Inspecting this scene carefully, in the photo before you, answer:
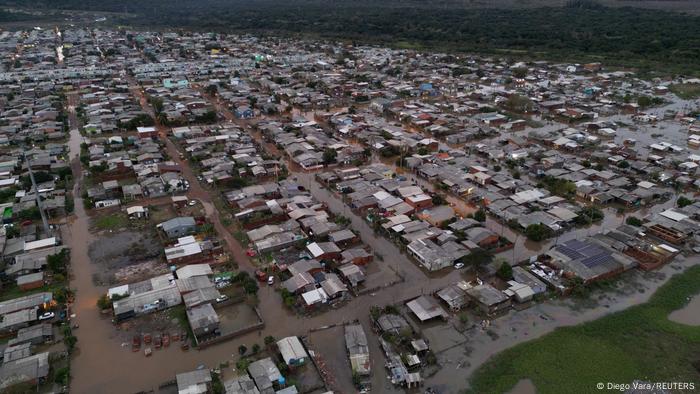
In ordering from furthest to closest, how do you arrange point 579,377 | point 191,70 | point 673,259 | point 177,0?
point 177,0, point 191,70, point 673,259, point 579,377

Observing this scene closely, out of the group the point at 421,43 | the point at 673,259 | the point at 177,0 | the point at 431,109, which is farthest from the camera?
the point at 177,0

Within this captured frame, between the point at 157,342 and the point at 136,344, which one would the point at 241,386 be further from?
the point at 136,344

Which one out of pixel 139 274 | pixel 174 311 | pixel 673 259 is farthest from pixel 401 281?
pixel 673 259

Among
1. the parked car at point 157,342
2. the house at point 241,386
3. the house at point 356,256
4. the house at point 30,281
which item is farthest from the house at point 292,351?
the house at point 30,281

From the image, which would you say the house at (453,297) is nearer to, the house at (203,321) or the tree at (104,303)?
the house at (203,321)

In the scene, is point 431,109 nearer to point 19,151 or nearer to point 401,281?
point 401,281

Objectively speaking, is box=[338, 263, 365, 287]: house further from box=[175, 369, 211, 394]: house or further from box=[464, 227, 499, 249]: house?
box=[175, 369, 211, 394]: house
